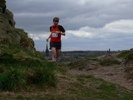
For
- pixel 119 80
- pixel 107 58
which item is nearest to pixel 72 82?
pixel 119 80

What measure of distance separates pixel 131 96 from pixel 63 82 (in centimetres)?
205

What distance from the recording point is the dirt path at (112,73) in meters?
16.7

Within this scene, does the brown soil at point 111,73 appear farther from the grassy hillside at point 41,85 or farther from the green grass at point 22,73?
the green grass at point 22,73

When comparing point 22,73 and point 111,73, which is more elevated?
point 22,73

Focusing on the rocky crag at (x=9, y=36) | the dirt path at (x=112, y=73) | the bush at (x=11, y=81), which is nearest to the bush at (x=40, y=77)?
the bush at (x=11, y=81)

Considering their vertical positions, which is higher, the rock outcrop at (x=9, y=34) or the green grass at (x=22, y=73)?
the rock outcrop at (x=9, y=34)

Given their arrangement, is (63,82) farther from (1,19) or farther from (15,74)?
A: (1,19)

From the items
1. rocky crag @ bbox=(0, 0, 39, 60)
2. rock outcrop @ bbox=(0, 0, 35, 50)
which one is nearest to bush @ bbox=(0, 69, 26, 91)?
rocky crag @ bbox=(0, 0, 39, 60)

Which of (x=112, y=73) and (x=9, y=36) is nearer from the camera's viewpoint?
(x=9, y=36)

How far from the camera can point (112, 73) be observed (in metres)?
19.1

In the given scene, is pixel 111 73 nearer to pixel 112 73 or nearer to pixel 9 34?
pixel 112 73

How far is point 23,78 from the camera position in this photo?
10.1 m

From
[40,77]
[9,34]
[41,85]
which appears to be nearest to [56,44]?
[9,34]

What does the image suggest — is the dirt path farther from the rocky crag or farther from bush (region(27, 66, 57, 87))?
bush (region(27, 66, 57, 87))
